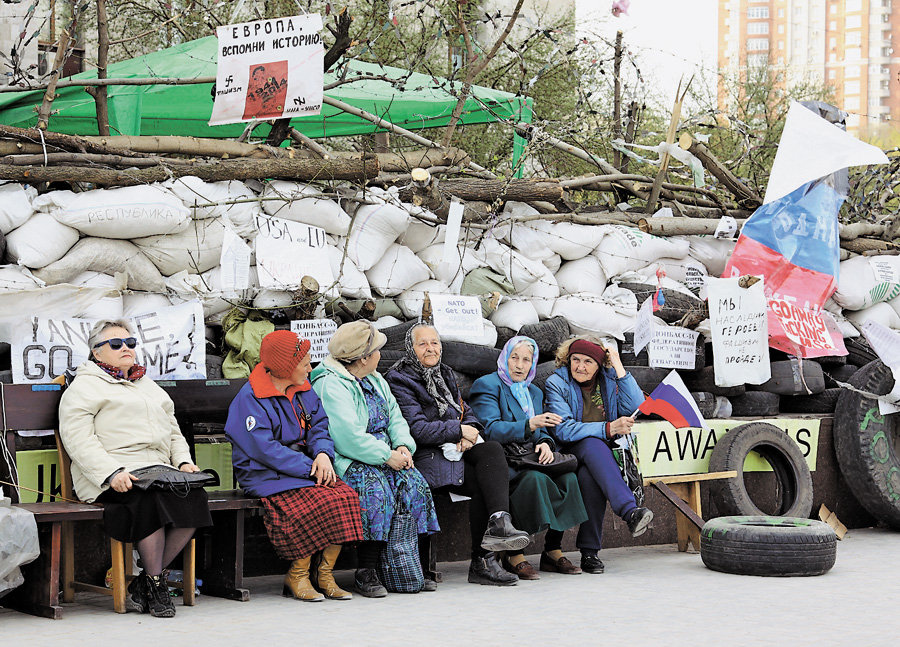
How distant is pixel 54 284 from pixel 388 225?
82.6 inches

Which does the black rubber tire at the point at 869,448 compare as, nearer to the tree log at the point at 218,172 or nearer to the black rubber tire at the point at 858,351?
the black rubber tire at the point at 858,351

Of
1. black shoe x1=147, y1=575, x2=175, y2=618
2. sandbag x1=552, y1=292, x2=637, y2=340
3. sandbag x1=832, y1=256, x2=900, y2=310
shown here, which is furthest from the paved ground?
sandbag x1=832, y1=256, x2=900, y2=310

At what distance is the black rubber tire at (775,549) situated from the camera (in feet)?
20.7

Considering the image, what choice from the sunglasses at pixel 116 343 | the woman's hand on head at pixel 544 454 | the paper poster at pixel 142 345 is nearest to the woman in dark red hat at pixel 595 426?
the woman's hand on head at pixel 544 454

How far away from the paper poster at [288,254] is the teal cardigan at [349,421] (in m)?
0.97

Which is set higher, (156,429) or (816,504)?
(156,429)

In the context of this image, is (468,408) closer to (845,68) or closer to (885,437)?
(885,437)

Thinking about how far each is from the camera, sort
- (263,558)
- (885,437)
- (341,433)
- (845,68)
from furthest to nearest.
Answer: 1. (845,68)
2. (885,437)
3. (263,558)
4. (341,433)

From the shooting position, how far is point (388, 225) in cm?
736

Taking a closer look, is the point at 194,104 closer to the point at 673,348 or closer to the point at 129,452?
the point at 673,348

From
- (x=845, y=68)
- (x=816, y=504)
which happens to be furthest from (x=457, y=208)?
(x=845, y=68)

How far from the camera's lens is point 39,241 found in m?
6.23

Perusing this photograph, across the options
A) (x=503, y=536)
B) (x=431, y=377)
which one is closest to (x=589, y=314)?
(x=431, y=377)

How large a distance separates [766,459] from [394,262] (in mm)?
2878
